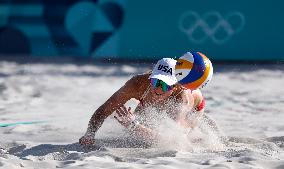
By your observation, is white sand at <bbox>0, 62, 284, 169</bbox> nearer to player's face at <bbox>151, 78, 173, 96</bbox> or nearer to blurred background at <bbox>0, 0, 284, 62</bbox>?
player's face at <bbox>151, 78, 173, 96</bbox>

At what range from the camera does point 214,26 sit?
13586 millimetres

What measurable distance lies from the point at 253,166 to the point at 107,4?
362 inches

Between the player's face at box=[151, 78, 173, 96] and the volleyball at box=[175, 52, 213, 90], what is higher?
the volleyball at box=[175, 52, 213, 90]

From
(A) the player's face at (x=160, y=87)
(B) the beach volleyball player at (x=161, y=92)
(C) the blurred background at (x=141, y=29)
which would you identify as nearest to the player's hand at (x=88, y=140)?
(B) the beach volleyball player at (x=161, y=92)

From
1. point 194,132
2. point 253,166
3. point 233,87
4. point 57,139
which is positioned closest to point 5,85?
point 233,87

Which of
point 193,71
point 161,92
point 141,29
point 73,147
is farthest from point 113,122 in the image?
point 141,29

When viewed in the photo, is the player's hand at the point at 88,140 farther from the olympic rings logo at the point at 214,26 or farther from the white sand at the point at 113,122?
the olympic rings logo at the point at 214,26

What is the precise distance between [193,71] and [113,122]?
2.06m

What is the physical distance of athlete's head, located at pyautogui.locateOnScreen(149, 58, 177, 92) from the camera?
221 inches

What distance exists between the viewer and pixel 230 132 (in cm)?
707

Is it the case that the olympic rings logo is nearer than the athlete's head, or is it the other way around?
the athlete's head

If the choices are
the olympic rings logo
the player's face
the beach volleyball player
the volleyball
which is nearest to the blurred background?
the olympic rings logo

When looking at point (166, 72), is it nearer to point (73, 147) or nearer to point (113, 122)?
point (73, 147)

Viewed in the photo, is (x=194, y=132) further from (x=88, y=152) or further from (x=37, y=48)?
(x=37, y=48)
